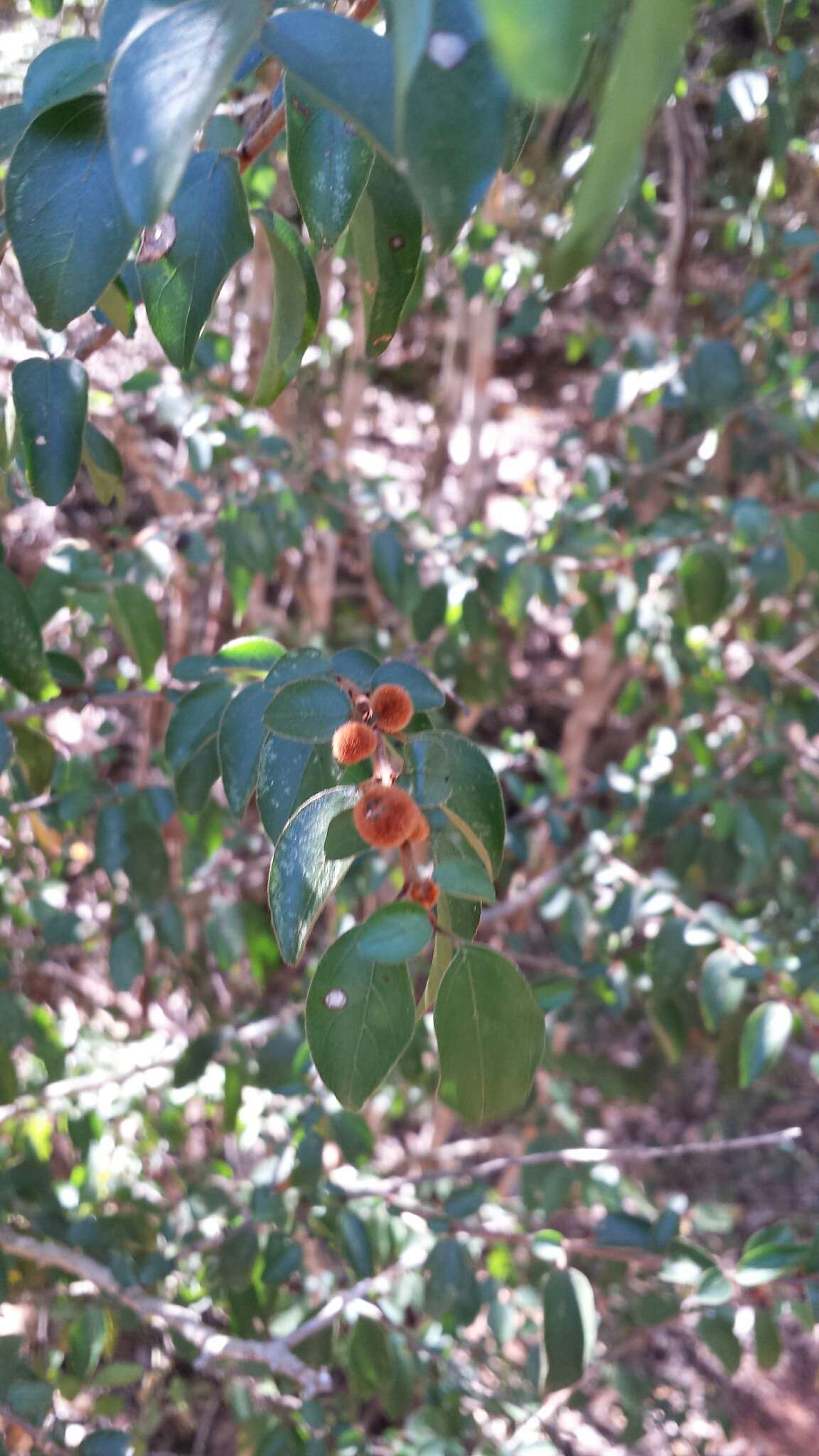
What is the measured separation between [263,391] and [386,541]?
2.45 feet

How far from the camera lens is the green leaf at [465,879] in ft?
1.27

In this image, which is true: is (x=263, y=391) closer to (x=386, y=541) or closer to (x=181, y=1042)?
(x=386, y=541)

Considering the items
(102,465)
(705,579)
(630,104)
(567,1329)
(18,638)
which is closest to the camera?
(630,104)

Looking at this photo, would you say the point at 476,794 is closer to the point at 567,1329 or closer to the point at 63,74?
the point at 63,74

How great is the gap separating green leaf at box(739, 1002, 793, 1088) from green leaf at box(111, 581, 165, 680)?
61 cm

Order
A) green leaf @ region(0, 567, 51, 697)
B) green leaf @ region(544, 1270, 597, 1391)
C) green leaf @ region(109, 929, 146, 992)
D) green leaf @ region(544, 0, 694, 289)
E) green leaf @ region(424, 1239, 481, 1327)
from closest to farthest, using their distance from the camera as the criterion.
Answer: green leaf @ region(544, 0, 694, 289) < green leaf @ region(0, 567, 51, 697) < green leaf @ region(544, 1270, 597, 1391) < green leaf @ region(424, 1239, 481, 1327) < green leaf @ region(109, 929, 146, 992)

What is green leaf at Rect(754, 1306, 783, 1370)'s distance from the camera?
928mm

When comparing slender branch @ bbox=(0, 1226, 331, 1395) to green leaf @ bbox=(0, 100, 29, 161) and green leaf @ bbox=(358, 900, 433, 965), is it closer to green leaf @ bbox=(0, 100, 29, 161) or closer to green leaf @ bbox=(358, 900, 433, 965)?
green leaf @ bbox=(358, 900, 433, 965)

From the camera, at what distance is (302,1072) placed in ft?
3.44

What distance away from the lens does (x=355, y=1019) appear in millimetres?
379

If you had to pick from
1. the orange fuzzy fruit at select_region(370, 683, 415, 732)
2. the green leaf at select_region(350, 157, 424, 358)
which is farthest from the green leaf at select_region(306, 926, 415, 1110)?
the green leaf at select_region(350, 157, 424, 358)

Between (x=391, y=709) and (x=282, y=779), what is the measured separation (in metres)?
0.06

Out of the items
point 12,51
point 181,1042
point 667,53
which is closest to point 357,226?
point 667,53

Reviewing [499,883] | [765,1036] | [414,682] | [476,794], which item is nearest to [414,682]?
[414,682]
